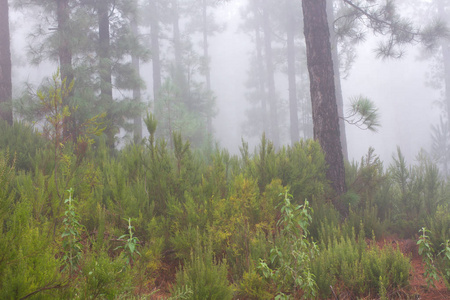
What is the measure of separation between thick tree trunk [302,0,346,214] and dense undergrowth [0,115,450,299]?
0.26 meters

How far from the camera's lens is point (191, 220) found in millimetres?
3336

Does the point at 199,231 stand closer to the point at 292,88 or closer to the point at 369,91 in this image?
the point at 292,88

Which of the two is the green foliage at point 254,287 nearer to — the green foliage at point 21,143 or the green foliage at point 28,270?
the green foliage at point 28,270

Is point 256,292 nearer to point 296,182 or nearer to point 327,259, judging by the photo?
point 327,259

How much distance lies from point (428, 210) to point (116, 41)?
31.1 feet

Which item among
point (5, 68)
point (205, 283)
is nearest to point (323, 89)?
point (205, 283)

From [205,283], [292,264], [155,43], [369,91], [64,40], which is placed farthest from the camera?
[369,91]

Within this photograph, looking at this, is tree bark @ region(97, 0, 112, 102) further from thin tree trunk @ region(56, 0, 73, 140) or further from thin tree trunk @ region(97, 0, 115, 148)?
thin tree trunk @ region(56, 0, 73, 140)

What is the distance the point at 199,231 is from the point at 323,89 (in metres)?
3.66

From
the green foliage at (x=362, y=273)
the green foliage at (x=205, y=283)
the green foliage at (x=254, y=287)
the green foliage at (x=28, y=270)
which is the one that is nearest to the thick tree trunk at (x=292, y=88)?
the green foliage at (x=362, y=273)

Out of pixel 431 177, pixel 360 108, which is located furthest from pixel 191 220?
pixel 431 177

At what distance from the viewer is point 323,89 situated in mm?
5574

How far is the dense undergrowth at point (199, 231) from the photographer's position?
64.0 inches

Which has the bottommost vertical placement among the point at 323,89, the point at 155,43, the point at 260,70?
the point at 323,89
